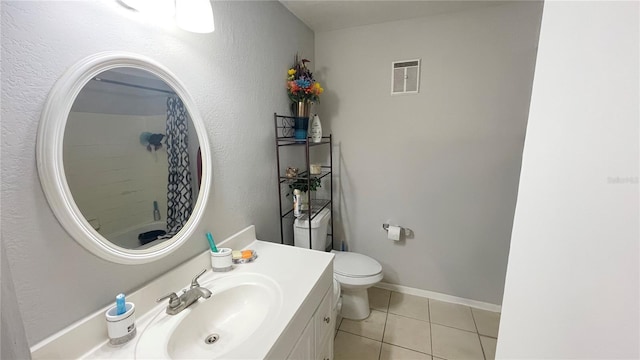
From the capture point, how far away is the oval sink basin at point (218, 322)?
78cm

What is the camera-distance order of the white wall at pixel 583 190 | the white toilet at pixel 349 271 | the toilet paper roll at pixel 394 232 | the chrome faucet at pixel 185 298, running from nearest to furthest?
the white wall at pixel 583 190 → the chrome faucet at pixel 185 298 → the white toilet at pixel 349 271 → the toilet paper roll at pixel 394 232

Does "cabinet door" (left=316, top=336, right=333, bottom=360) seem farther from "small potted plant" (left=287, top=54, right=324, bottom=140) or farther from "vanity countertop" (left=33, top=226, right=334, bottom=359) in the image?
"small potted plant" (left=287, top=54, right=324, bottom=140)

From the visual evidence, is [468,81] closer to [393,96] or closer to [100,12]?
[393,96]

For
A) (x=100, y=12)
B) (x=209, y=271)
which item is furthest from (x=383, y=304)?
(x=100, y=12)

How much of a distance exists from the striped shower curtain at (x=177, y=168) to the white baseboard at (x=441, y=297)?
190 centimetres

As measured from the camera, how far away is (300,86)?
1684mm

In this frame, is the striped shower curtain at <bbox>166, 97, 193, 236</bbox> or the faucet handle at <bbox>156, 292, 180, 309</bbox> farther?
the striped shower curtain at <bbox>166, 97, 193, 236</bbox>

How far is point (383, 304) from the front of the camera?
211cm

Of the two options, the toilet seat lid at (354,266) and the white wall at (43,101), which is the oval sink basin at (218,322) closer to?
the white wall at (43,101)

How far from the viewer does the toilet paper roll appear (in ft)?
6.79

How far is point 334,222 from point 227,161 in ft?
4.36

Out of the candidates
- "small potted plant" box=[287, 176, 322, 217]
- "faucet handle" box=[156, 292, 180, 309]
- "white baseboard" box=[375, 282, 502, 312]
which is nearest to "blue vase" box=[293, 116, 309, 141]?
"small potted plant" box=[287, 176, 322, 217]

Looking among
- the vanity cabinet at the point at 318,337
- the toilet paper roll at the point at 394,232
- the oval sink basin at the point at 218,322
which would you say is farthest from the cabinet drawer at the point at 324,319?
the toilet paper roll at the point at 394,232

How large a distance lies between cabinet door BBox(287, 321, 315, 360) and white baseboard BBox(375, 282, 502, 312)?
141cm
